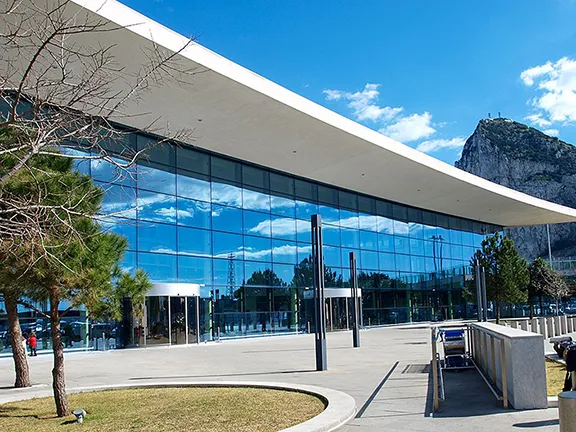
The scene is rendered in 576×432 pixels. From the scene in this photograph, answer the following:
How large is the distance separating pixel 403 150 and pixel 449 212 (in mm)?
20209

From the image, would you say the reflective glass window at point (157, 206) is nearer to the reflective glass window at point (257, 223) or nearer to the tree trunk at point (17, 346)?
the reflective glass window at point (257, 223)

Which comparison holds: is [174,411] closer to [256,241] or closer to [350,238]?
[256,241]

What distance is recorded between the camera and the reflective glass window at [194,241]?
31469 mm

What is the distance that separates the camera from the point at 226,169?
114 feet

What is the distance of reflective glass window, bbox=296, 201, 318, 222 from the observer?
131 feet

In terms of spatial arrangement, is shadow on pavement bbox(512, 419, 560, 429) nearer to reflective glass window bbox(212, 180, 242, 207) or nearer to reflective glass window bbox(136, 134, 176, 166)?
reflective glass window bbox(136, 134, 176, 166)

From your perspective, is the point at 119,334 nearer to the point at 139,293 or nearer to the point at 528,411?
the point at 139,293

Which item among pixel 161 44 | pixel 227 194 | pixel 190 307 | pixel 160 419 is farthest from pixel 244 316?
pixel 160 419

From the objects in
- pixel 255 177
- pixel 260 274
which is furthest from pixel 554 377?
pixel 255 177

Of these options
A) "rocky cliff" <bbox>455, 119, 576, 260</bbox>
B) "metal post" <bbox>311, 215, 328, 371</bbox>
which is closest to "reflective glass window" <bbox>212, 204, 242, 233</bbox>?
"metal post" <bbox>311, 215, 328, 371</bbox>

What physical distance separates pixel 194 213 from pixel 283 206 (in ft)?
25.5

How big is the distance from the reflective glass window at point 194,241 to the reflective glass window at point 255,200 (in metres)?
3.77

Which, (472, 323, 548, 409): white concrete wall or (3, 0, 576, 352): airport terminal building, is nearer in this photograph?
(472, 323, 548, 409): white concrete wall

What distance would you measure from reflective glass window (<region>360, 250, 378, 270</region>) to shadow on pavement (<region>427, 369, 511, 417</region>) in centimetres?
3082
